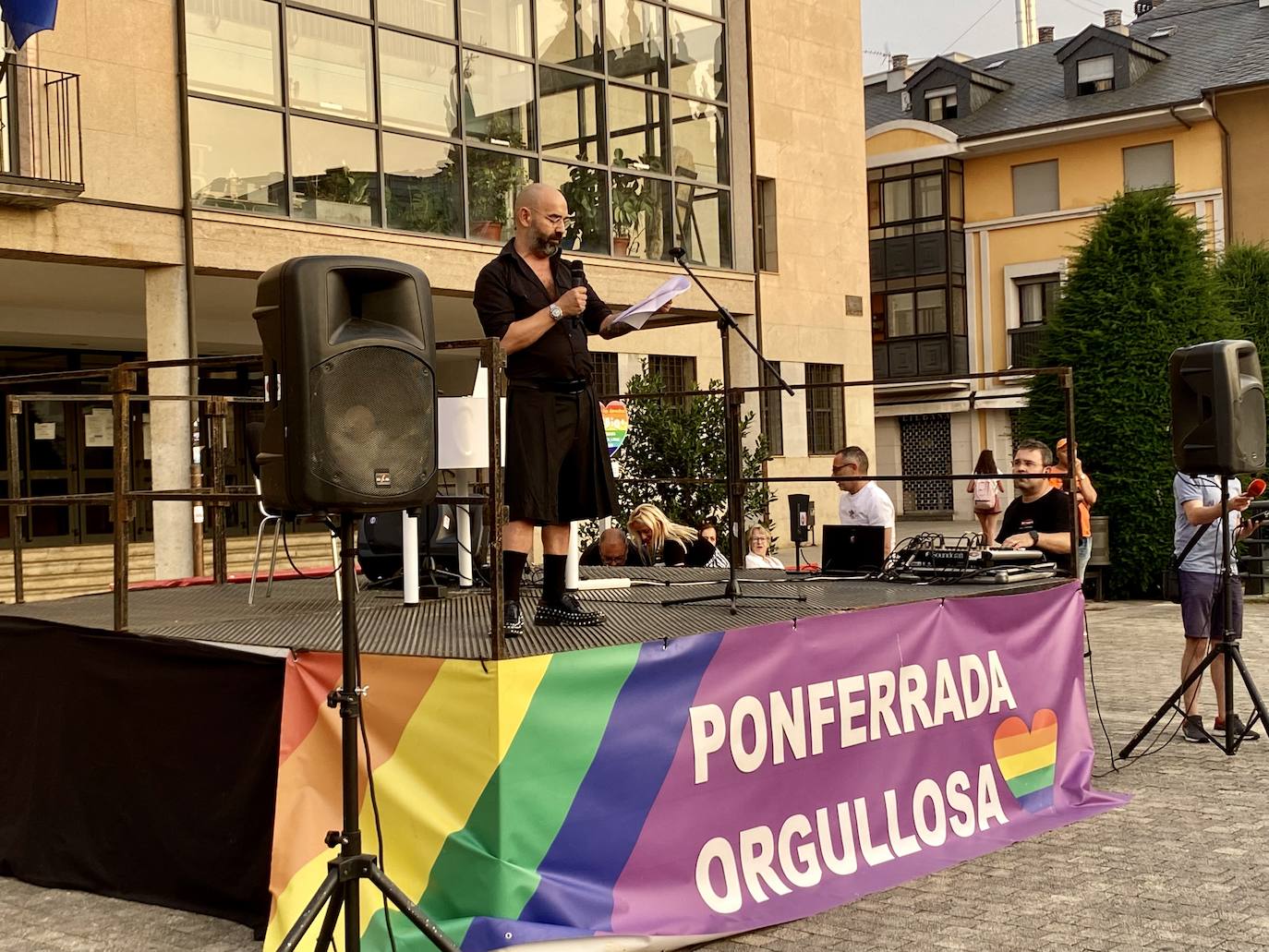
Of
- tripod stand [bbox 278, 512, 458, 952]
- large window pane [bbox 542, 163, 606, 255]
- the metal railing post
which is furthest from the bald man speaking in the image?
large window pane [bbox 542, 163, 606, 255]

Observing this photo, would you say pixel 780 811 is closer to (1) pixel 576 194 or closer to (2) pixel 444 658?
(2) pixel 444 658

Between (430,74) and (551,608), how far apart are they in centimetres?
1294

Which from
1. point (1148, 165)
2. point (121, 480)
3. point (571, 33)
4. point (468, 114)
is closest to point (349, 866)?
point (121, 480)

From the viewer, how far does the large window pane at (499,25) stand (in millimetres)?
17812

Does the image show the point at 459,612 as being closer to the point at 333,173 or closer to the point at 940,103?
the point at 333,173

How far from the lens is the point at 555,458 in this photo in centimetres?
534

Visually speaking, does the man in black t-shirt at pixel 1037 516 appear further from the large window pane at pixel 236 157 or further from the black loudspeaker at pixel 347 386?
the large window pane at pixel 236 157

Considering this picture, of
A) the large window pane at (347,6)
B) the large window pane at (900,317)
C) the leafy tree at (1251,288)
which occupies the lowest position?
the leafy tree at (1251,288)

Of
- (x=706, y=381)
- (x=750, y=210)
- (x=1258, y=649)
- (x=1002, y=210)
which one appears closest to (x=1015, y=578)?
(x=1258, y=649)

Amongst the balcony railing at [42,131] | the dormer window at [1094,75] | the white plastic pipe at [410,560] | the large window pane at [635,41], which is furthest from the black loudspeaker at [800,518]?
the dormer window at [1094,75]

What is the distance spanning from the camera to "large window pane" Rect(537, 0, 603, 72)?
18828mm

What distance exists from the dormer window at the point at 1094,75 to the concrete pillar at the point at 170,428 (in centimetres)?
3039

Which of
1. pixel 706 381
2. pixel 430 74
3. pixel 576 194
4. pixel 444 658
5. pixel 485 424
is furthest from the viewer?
pixel 706 381

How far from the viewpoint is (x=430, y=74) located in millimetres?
17172
